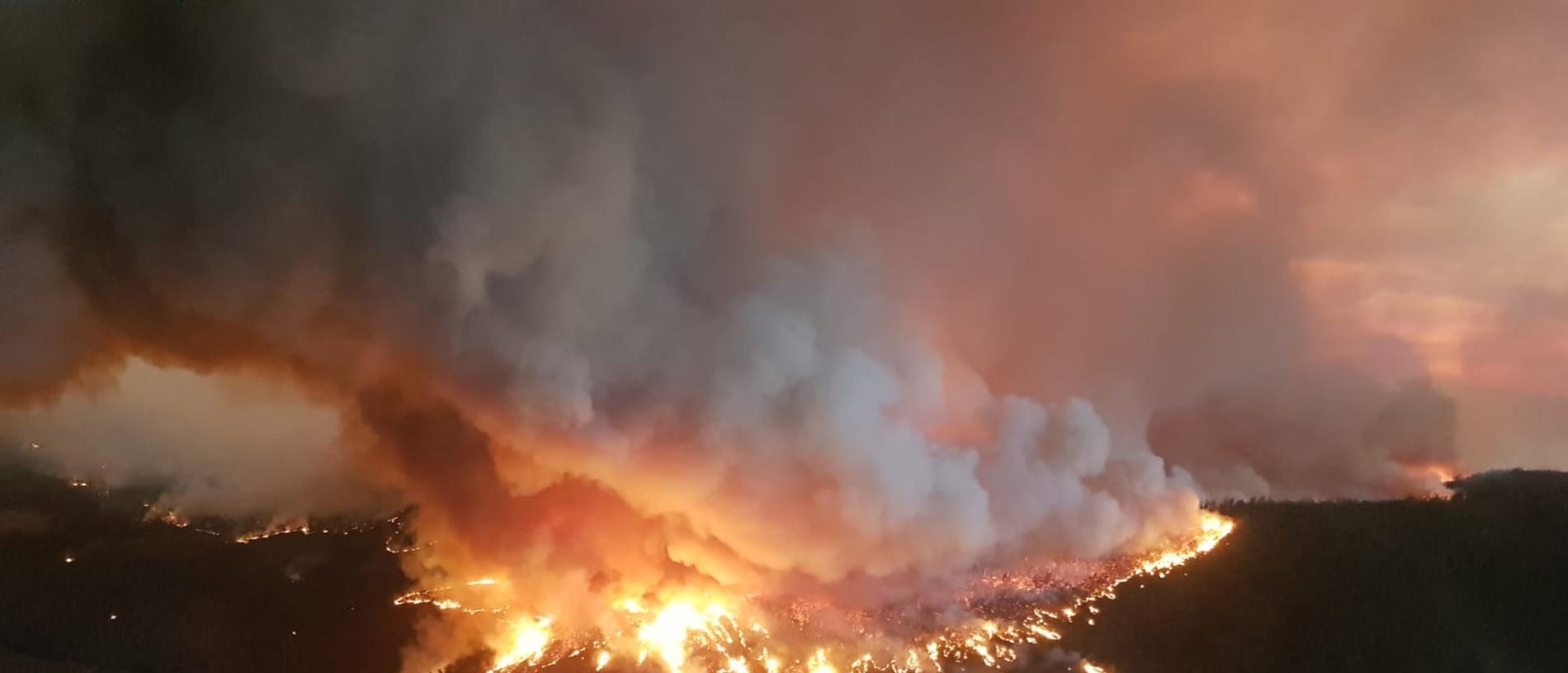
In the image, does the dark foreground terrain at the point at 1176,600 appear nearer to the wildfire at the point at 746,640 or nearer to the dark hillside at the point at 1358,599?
the dark hillside at the point at 1358,599

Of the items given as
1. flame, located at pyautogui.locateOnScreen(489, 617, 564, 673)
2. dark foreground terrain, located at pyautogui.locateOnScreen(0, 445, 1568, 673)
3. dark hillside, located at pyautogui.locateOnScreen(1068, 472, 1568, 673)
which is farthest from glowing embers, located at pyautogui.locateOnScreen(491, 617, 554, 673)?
dark hillside, located at pyautogui.locateOnScreen(1068, 472, 1568, 673)

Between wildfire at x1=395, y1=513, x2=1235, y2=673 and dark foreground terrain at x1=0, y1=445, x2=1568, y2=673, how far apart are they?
1.92 meters

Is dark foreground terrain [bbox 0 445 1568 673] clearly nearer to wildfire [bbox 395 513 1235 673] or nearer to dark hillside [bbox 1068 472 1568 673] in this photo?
dark hillside [bbox 1068 472 1568 673]

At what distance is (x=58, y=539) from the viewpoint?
4084 centimetres

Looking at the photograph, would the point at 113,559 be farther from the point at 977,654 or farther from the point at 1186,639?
the point at 1186,639

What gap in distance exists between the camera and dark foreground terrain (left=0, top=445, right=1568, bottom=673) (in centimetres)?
3120

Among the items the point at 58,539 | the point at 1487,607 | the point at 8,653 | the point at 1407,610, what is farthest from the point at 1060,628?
the point at 58,539

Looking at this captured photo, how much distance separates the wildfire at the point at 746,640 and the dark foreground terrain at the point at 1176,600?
1.92m

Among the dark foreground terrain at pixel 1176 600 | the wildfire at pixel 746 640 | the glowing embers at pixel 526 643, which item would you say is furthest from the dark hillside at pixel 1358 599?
the glowing embers at pixel 526 643

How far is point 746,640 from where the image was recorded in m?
28.7

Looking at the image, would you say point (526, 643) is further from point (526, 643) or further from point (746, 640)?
point (746, 640)

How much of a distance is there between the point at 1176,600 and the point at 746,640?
1617cm

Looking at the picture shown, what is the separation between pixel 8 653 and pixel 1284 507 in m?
50.1

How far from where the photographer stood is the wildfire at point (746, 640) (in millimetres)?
27891
